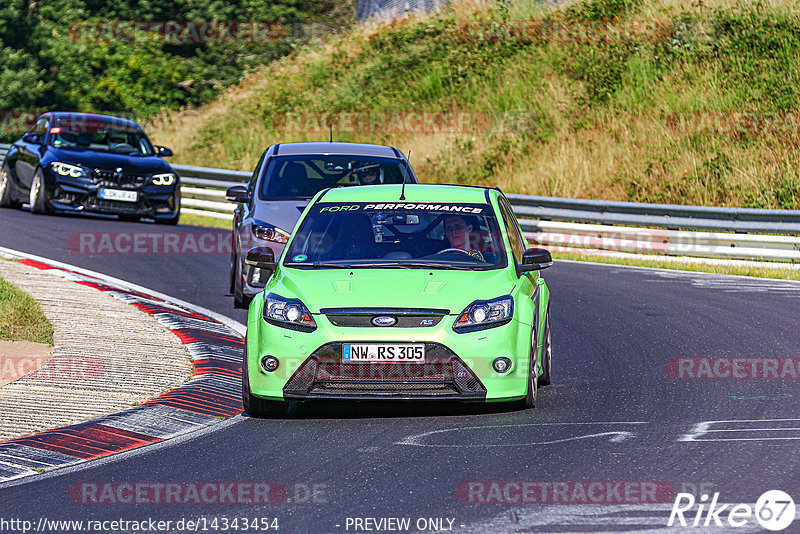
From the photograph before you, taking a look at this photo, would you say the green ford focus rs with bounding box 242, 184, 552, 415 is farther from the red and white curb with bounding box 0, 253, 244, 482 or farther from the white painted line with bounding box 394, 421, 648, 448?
the red and white curb with bounding box 0, 253, 244, 482

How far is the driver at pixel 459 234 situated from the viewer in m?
9.66

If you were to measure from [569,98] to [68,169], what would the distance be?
1474 centimetres

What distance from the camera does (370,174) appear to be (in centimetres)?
1512

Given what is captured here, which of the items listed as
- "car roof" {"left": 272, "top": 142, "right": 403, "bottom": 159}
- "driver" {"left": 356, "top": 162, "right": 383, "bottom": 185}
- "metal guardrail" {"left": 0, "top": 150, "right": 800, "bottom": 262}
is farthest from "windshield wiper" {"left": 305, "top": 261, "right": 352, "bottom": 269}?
"metal guardrail" {"left": 0, "top": 150, "right": 800, "bottom": 262}

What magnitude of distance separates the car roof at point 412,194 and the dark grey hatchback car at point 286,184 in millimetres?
3132

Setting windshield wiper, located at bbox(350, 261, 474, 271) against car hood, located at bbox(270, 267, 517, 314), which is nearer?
car hood, located at bbox(270, 267, 517, 314)

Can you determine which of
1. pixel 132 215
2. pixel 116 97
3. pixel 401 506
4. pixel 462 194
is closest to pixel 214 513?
pixel 401 506

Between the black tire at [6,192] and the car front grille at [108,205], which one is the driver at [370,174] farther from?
the black tire at [6,192]

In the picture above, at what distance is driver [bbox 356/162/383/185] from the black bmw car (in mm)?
7733

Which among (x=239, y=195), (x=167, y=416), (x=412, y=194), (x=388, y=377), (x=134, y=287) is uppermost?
(x=412, y=194)

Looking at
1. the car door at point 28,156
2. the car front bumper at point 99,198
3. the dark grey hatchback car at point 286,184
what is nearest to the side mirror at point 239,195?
the dark grey hatchback car at point 286,184

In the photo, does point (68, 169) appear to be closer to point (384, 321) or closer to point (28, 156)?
point (28, 156)

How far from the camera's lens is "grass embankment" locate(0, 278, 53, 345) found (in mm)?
11258

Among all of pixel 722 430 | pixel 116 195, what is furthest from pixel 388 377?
pixel 116 195
